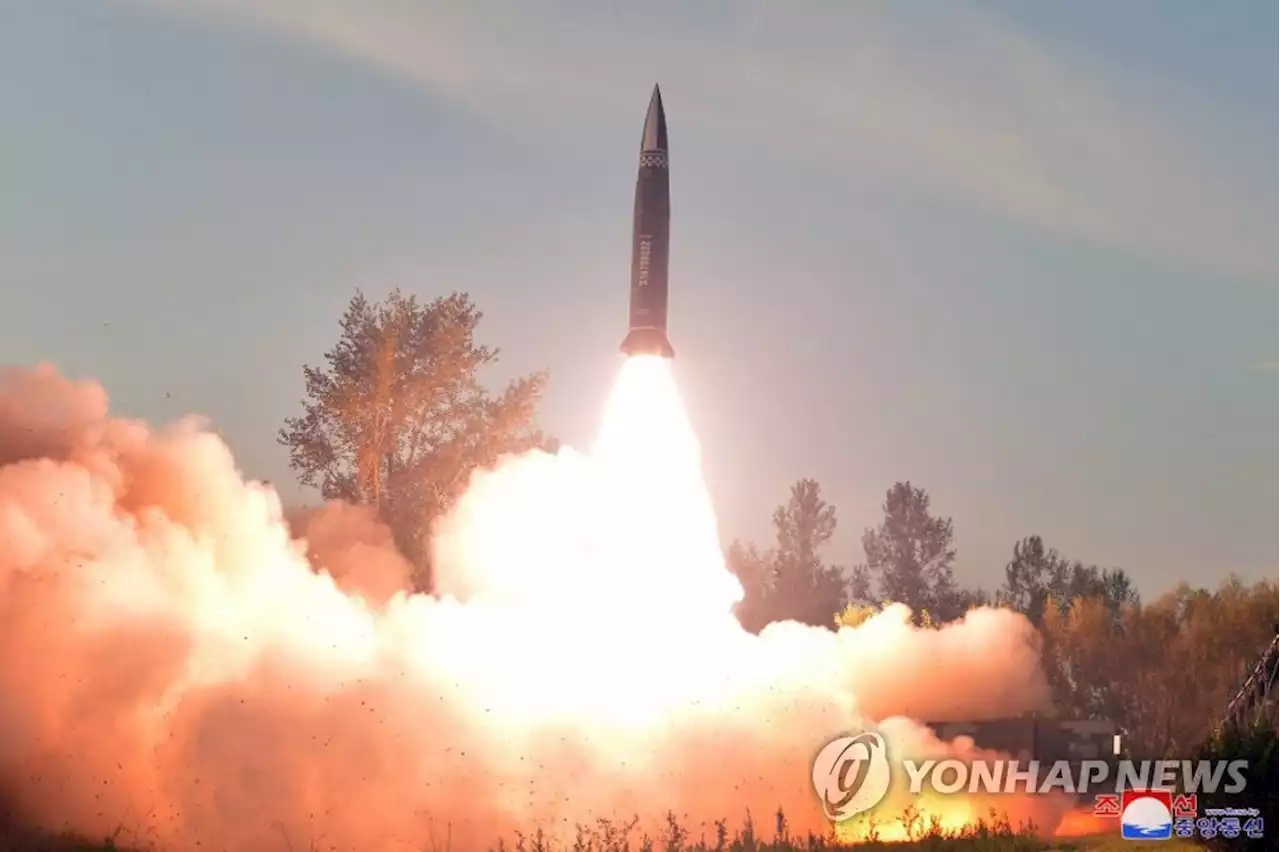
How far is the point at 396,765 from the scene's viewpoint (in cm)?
3597

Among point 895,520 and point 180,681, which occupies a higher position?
point 895,520

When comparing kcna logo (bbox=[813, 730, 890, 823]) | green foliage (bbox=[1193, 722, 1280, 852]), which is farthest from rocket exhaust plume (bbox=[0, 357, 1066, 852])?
green foliage (bbox=[1193, 722, 1280, 852])

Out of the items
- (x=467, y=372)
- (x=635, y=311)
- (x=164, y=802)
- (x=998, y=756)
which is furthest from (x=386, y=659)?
(x=467, y=372)

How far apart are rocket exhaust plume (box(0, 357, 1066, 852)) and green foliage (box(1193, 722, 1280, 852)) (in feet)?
26.6

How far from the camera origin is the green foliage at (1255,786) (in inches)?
1239

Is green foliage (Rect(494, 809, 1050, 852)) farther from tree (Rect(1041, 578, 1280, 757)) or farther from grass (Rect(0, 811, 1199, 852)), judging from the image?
tree (Rect(1041, 578, 1280, 757))

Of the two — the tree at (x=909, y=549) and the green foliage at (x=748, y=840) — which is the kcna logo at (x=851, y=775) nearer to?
the green foliage at (x=748, y=840)

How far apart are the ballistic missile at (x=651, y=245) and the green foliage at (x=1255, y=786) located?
16396mm

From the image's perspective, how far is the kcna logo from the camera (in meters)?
38.7

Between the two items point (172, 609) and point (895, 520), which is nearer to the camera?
point (172, 609)

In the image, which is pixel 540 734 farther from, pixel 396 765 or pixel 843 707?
pixel 843 707

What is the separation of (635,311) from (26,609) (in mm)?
16198

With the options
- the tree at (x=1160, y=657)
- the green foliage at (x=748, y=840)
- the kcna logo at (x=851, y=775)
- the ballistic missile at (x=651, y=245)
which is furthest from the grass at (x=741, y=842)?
the tree at (x=1160, y=657)

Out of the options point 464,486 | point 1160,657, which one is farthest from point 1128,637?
point 464,486
